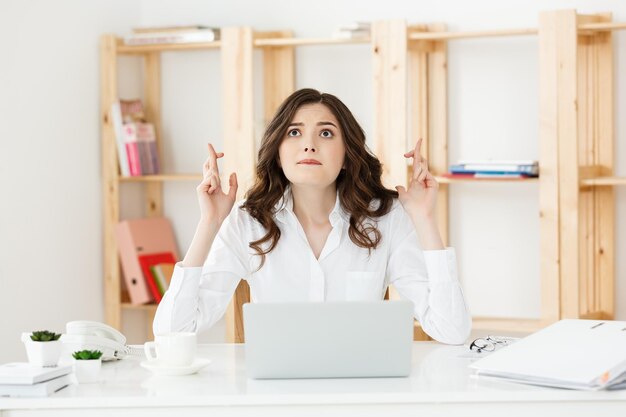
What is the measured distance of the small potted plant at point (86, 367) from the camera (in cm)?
192

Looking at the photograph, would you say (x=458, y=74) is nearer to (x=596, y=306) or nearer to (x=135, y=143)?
(x=596, y=306)

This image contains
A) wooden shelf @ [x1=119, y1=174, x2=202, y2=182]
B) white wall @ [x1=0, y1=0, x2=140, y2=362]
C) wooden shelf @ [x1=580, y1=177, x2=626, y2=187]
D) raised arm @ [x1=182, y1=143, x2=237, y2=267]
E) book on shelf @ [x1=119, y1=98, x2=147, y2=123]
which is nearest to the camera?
raised arm @ [x1=182, y1=143, x2=237, y2=267]

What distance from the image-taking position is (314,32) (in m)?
4.41

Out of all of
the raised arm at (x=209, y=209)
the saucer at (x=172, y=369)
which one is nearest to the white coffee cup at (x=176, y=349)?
the saucer at (x=172, y=369)

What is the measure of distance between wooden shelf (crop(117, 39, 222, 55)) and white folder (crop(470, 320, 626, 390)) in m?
2.50

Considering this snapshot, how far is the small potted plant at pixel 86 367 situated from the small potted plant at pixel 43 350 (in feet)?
0.13

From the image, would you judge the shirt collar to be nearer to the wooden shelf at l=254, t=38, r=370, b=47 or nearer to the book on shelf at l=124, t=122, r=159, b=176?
the wooden shelf at l=254, t=38, r=370, b=47

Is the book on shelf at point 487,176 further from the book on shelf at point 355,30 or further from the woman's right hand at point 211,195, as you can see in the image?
the woman's right hand at point 211,195

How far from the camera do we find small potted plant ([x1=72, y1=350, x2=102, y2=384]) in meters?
1.92

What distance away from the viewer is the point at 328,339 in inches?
73.5

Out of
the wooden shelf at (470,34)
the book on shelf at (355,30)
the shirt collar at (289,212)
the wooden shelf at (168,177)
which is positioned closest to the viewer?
the shirt collar at (289,212)

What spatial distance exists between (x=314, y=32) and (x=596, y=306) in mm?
1683

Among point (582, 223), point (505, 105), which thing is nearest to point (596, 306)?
point (582, 223)

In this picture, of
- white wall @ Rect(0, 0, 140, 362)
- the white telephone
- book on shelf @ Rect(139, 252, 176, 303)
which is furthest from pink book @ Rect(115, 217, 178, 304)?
the white telephone
